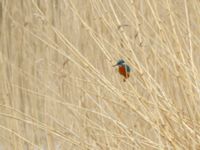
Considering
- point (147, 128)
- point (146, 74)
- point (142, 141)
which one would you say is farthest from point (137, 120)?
point (146, 74)

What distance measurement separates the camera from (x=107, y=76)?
7.64 feet

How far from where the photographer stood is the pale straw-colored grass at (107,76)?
5.14 ft

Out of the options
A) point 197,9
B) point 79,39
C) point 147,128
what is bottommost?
point 147,128

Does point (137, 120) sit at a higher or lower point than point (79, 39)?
lower

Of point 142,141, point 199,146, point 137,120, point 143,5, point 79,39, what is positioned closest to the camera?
point 199,146

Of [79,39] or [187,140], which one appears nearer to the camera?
[187,140]

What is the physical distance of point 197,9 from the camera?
5.60ft

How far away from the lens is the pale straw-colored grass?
157 cm

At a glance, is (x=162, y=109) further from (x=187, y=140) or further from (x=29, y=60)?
(x=29, y=60)

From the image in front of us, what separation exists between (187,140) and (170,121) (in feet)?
0.23

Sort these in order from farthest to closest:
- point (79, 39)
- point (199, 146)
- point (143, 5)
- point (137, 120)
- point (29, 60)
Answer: point (29, 60) < point (79, 39) < point (143, 5) < point (137, 120) < point (199, 146)

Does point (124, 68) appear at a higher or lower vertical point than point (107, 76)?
lower

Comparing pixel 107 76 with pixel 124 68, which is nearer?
pixel 124 68

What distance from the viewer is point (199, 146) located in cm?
153
